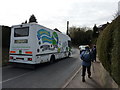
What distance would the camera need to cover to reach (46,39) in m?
8.64

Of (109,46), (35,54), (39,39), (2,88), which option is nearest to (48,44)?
(39,39)

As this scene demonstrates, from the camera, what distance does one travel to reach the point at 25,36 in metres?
7.71

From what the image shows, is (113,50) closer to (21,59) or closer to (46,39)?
(46,39)

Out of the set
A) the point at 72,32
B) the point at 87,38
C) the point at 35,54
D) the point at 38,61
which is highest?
Result: the point at 72,32

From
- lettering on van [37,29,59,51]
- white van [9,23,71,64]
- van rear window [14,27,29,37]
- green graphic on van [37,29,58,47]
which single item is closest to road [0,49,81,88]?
white van [9,23,71,64]

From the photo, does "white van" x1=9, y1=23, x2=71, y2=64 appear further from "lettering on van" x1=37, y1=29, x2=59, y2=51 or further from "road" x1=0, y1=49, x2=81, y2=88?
"road" x1=0, y1=49, x2=81, y2=88

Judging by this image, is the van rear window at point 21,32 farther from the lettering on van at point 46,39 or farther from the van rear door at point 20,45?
the lettering on van at point 46,39

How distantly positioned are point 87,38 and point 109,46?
156ft

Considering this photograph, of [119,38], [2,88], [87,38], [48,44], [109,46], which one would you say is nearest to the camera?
[119,38]

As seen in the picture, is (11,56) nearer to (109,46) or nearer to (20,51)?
(20,51)

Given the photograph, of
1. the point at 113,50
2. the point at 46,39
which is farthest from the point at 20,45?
the point at 113,50

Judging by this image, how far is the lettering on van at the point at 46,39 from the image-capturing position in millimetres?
7875

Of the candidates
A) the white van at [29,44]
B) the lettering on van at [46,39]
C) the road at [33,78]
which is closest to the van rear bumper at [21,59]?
the white van at [29,44]

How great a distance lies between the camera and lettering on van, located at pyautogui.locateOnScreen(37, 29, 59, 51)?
7.88m
